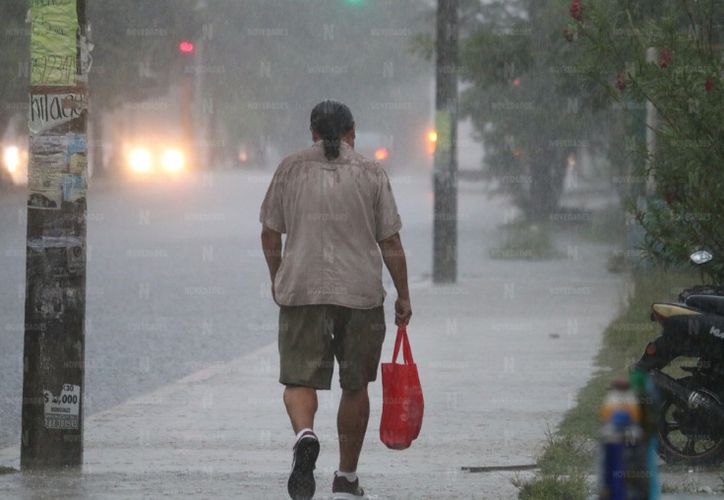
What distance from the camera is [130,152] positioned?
69.6 m

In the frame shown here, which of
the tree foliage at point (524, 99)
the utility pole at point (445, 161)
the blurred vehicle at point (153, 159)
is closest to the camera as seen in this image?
the utility pole at point (445, 161)

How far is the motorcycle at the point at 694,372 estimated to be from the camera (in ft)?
25.7

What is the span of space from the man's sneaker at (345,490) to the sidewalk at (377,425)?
0.76 ft

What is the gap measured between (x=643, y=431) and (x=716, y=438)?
4.88m

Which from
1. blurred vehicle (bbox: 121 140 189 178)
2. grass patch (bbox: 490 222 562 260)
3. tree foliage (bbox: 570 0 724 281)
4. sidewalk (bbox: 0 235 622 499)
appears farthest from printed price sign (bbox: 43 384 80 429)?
blurred vehicle (bbox: 121 140 189 178)

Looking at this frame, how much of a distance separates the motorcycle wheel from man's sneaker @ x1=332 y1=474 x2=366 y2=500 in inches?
73.7

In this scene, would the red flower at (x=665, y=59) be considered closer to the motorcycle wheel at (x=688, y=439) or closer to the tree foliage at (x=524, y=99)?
the motorcycle wheel at (x=688, y=439)

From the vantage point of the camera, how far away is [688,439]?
26.8 feet

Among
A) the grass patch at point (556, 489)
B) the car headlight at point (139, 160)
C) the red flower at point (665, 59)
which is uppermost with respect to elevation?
the car headlight at point (139, 160)

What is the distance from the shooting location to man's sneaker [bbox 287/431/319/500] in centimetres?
657

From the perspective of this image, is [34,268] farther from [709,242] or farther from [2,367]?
[2,367]

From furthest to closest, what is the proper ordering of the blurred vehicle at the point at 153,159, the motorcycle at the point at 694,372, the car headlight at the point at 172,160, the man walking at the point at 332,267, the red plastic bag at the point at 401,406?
the car headlight at the point at 172,160, the blurred vehicle at the point at 153,159, the motorcycle at the point at 694,372, the red plastic bag at the point at 401,406, the man walking at the point at 332,267

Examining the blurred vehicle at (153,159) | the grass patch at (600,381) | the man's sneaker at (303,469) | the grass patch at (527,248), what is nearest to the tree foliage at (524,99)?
the grass patch at (527,248)

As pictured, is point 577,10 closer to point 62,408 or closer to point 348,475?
point 348,475
